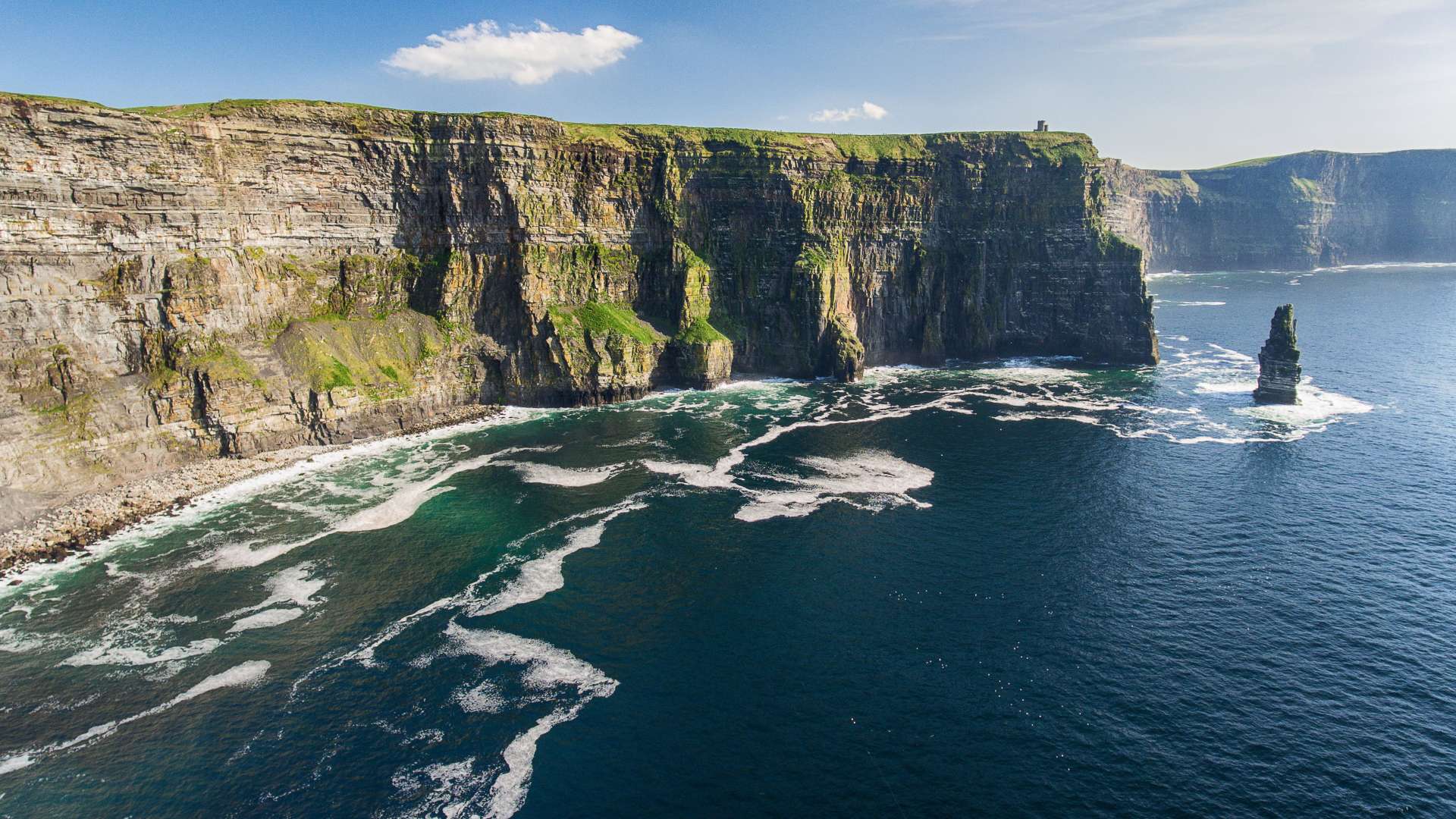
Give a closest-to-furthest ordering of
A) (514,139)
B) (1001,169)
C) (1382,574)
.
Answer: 1. (1382,574)
2. (514,139)
3. (1001,169)

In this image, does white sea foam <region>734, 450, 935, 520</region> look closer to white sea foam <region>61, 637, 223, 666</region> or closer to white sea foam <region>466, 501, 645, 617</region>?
white sea foam <region>466, 501, 645, 617</region>

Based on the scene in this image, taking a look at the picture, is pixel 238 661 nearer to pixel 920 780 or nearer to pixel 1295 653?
pixel 920 780

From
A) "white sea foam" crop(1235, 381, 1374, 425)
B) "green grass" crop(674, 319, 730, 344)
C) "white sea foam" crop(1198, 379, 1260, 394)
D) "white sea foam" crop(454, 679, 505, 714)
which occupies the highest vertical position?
"green grass" crop(674, 319, 730, 344)

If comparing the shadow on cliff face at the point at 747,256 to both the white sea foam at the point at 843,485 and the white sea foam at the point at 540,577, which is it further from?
the white sea foam at the point at 540,577

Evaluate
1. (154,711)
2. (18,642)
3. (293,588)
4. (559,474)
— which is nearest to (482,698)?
(154,711)

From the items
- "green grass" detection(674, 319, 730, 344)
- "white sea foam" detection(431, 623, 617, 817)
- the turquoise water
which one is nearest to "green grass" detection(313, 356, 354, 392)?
the turquoise water

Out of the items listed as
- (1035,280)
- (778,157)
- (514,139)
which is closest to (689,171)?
(778,157)
